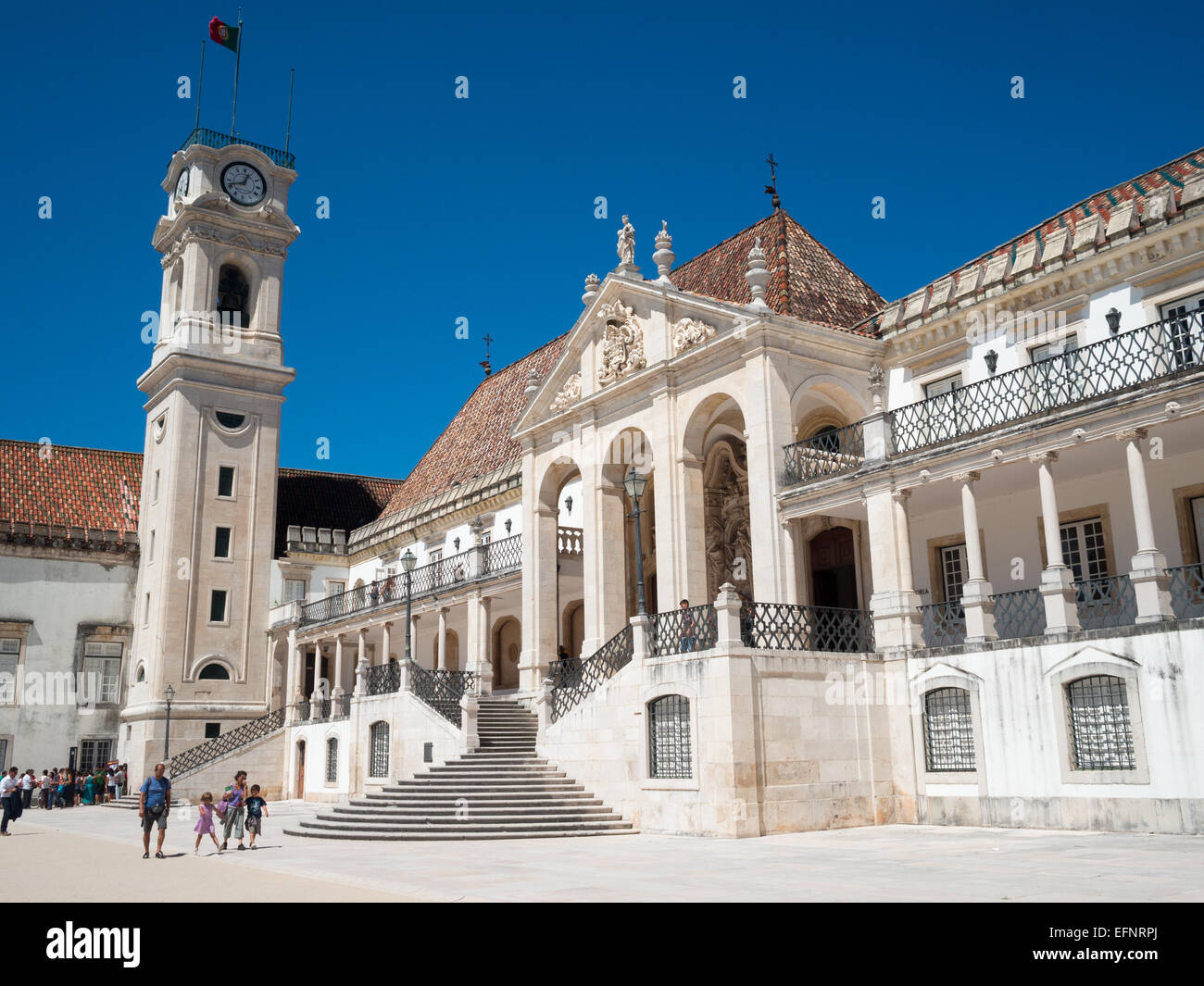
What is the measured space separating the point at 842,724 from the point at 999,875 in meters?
8.43

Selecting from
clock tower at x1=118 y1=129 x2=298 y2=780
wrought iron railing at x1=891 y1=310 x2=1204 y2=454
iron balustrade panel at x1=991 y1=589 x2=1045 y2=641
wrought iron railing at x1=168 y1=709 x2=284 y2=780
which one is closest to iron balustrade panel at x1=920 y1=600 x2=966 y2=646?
iron balustrade panel at x1=991 y1=589 x2=1045 y2=641

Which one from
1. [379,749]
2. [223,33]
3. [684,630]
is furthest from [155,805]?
[223,33]

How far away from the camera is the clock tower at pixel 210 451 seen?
41.8 meters

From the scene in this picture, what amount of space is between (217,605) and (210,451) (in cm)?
610

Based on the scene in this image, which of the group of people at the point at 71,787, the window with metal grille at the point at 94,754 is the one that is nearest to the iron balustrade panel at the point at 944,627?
the group of people at the point at 71,787

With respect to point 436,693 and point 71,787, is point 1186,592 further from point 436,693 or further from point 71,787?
point 71,787

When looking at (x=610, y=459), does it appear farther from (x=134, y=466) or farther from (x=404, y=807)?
(x=134, y=466)

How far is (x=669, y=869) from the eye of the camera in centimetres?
1242

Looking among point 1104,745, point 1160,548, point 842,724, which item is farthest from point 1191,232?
point 842,724

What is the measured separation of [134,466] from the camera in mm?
49438

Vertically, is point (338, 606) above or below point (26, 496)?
below

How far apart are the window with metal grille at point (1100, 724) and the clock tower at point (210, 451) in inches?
1296

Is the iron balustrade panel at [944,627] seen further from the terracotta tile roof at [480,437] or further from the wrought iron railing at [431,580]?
the terracotta tile roof at [480,437]

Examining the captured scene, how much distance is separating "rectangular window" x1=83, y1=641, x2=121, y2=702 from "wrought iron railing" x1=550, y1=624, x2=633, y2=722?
27.3 meters
